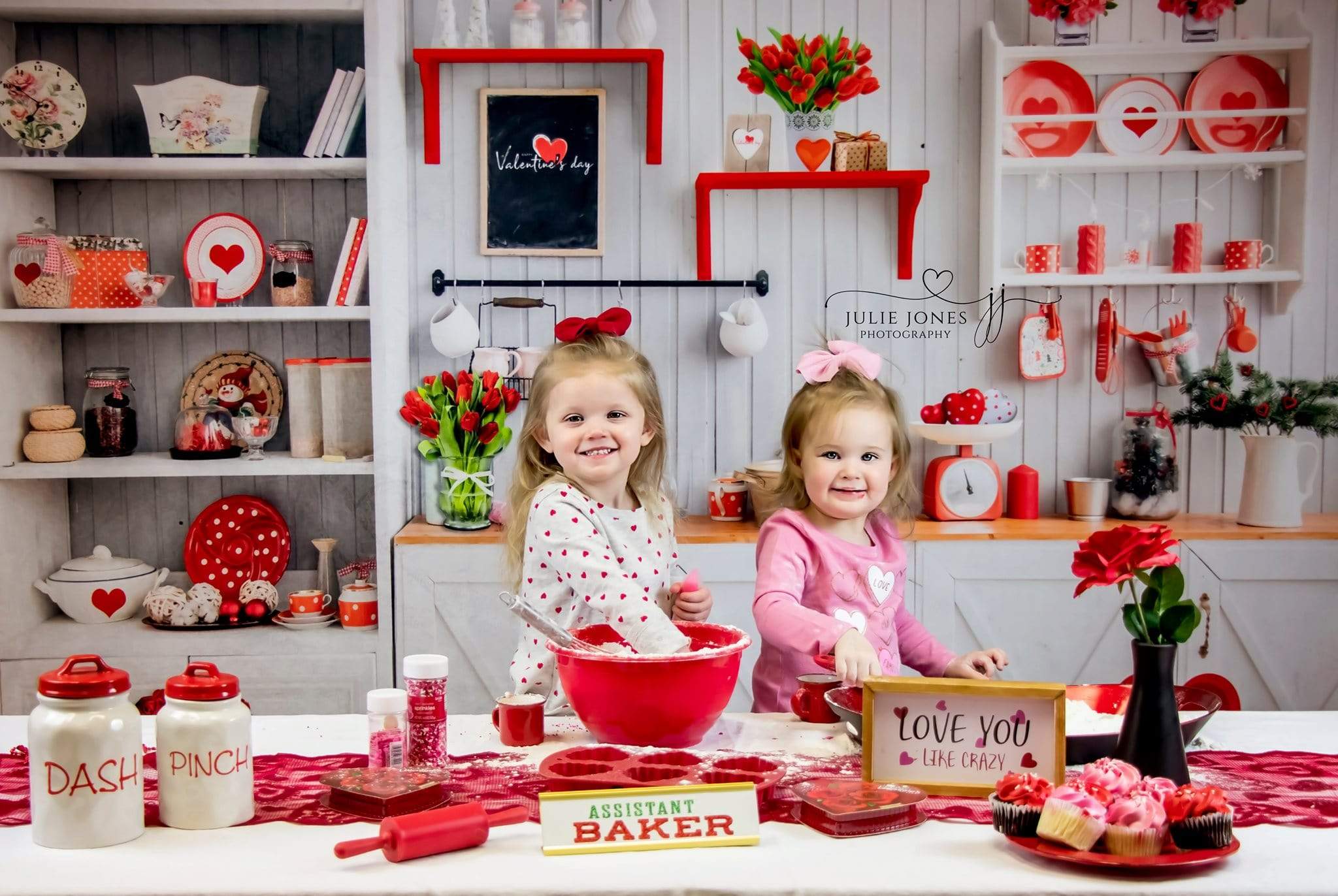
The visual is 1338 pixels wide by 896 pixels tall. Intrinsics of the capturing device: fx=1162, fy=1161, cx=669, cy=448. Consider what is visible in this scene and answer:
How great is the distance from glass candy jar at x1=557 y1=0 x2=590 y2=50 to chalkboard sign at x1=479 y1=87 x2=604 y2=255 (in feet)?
0.55

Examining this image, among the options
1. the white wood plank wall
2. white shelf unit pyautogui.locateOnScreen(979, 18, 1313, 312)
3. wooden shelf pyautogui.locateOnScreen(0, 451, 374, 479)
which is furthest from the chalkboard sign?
white shelf unit pyautogui.locateOnScreen(979, 18, 1313, 312)

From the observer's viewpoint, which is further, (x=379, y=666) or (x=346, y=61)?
(x=346, y=61)

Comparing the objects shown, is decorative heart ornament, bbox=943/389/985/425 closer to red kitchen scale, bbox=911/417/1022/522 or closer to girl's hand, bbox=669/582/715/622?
red kitchen scale, bbox=911/417/1022/522

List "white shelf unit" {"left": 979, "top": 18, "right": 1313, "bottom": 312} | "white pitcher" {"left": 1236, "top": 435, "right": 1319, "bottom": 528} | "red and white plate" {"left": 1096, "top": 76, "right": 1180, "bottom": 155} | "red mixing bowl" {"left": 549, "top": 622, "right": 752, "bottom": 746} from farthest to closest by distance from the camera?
1. "red and white plate" {"left": 1096, "top": 76, "right": 1180, "bottom": 155}
2. "white shelf unit" {"left": 979, "top": 18, "right": 1313, "bottom": 312}
3. "white pitcher" {"left": 1236, "top": 435, "right": 1319, "bottom": 528}
4. "red mixing bowl" {"left": 549, "top": 622, "right": 752, "bottom": 746}

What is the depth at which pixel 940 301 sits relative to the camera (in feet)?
10.6

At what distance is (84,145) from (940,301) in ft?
7.75

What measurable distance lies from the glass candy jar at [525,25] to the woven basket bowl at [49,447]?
151 cm

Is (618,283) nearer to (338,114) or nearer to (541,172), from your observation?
(541,172)

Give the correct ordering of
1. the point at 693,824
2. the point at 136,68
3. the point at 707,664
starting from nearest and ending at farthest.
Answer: the point at 693,824 < the point at 707,664 < the point at 136,68

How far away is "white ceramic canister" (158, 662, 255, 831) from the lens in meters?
1.15

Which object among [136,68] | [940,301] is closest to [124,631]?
[136,68]

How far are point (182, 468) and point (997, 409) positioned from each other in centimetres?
209

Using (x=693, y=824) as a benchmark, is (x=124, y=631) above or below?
below

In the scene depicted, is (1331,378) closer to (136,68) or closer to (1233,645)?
(1233,645)
